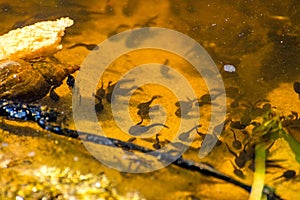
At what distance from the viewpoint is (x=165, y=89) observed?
309cm

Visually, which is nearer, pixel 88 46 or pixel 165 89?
pixel 165 89

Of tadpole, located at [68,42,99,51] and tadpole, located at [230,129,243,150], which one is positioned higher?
tadpole, located at [68,42,99,51]

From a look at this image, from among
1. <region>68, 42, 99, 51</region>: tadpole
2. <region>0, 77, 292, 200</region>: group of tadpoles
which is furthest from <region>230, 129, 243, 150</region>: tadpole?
<region>68, 42, 99, 51</region>: tadpole

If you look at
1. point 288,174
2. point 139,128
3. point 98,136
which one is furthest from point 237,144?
point 98,136

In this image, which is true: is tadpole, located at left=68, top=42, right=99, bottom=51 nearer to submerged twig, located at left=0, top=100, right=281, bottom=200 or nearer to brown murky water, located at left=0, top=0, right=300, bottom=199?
brown murky water, located at left=0, top=0, right=300, bottom=199

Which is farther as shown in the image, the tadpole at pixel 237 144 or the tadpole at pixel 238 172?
the tadpole at pixel 237 144

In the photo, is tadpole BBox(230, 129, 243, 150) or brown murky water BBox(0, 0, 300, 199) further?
tadpole BBox(230, 129, 243, 150)

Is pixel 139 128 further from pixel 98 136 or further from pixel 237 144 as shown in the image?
pixel 237 144

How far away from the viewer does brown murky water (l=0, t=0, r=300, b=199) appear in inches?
95.8

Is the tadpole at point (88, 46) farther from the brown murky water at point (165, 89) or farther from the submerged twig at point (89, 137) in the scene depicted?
the submerged twig at point (89, 137)

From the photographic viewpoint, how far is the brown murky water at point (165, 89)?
7.98 ft

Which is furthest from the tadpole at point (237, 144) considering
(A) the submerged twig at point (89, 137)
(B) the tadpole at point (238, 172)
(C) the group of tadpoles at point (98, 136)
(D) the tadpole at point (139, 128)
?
(D) the tadpole at point (139, 128)

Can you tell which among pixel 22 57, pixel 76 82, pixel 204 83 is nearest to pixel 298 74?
pixel 204 83

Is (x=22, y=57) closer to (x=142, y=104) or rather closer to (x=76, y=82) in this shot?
(x=76, y=82)
